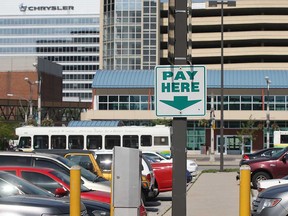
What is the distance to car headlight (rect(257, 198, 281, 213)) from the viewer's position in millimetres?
11688

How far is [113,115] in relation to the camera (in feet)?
260

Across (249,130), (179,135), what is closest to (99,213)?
(179,135)

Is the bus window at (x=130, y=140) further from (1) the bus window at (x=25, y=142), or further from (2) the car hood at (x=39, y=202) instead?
(2) the car hood at (x=39, y=202)

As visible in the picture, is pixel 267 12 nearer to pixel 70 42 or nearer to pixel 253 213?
pixel 70 42

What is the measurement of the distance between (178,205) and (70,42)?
151 m

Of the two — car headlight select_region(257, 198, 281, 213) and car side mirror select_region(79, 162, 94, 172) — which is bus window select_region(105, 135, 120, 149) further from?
car headlight select_region(257, 198, 281, 213)

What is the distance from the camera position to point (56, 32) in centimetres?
15712

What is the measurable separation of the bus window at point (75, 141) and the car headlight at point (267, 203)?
108 ft

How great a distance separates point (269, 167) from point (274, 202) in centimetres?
1368

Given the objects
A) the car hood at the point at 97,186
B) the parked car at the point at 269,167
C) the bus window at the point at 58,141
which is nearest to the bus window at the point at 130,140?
the bus window at the point at 58,141

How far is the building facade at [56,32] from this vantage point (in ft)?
511

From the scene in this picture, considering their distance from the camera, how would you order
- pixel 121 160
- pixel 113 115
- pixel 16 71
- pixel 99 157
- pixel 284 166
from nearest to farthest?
pixel 121 160, pixel 99 157, pixel 284 166, pixel 113 115, pixel 16 71

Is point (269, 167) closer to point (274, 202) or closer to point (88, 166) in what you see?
point (88, 166)

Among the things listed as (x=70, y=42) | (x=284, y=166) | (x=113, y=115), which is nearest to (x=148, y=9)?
(x=113, y=115)
